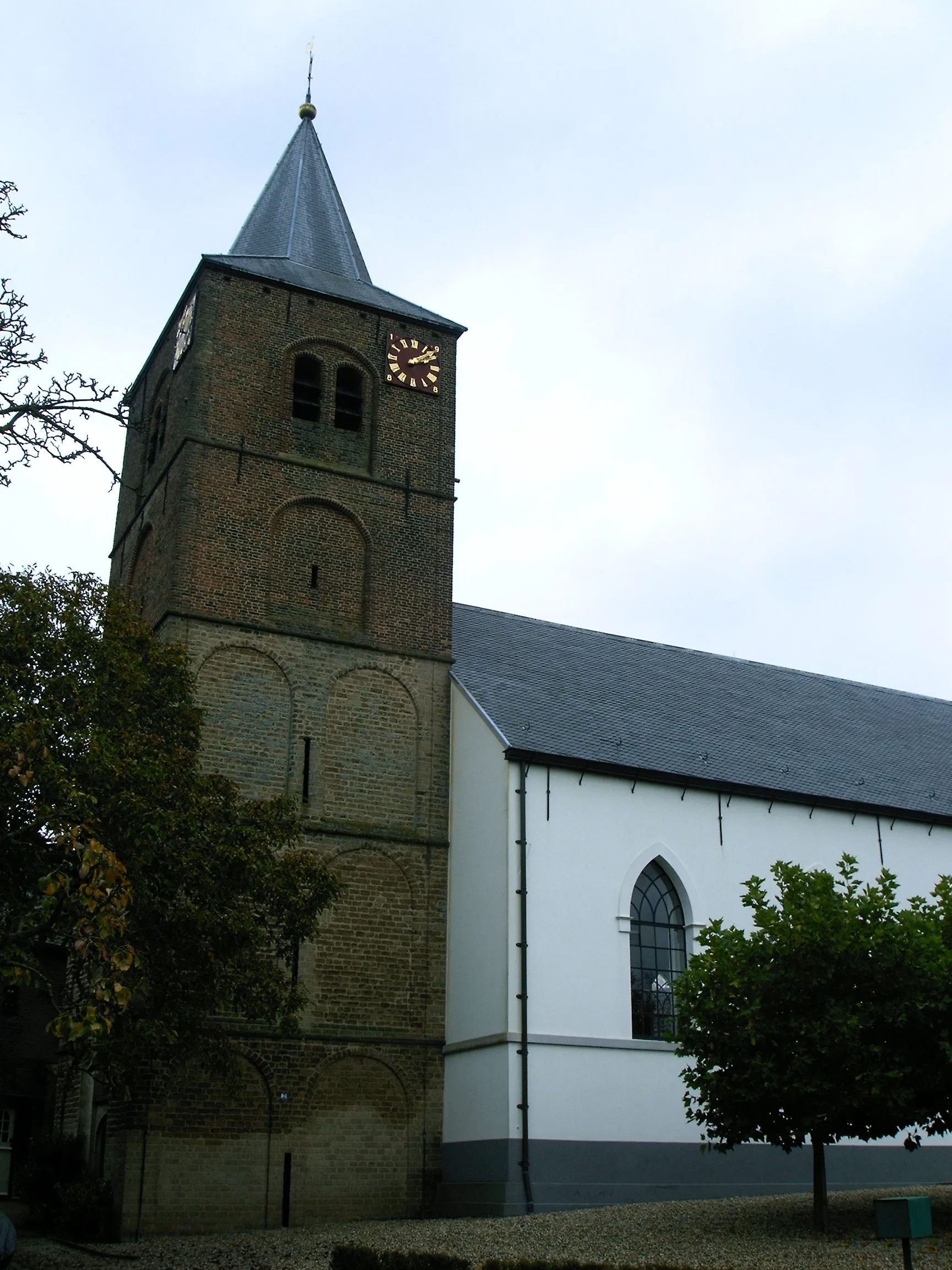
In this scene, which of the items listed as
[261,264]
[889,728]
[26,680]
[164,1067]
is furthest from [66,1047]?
[889,728]

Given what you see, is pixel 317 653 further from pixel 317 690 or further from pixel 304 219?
pixel 304 219

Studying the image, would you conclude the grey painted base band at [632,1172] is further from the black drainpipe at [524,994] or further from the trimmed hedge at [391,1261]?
the trimmed hedge at [391,1261]

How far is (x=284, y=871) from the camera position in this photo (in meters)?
16.9

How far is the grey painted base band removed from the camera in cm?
1945

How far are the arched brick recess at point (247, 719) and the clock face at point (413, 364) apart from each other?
7.18 meters

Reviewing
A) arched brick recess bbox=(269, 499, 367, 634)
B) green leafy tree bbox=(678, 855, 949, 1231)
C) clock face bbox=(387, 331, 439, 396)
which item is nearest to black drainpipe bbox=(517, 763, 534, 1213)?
green leafy tree bbox=(678, 855, 949, 1231)

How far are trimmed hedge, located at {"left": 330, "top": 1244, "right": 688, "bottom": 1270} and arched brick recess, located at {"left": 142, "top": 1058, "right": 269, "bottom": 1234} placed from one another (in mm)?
5998

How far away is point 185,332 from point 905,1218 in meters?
21.1

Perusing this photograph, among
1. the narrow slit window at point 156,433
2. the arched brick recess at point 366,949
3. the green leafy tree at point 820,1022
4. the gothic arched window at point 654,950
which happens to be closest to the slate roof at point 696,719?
the gothic arched window at point 654,950

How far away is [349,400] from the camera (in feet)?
86.2

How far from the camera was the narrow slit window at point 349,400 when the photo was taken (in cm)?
2594

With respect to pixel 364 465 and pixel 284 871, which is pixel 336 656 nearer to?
pixel 364 465

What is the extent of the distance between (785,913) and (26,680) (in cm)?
967

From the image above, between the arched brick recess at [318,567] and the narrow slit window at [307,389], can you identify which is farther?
the narrow slit window at [307,389]
